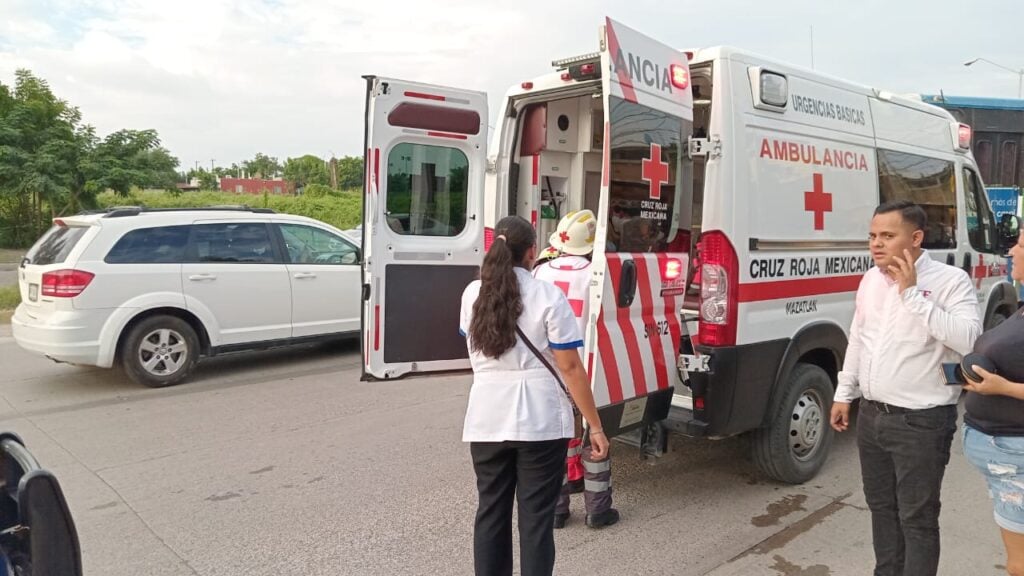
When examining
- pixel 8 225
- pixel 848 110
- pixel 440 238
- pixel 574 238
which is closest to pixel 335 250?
pixel 440 238

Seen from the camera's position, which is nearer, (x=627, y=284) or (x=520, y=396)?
(x=520, y=396)

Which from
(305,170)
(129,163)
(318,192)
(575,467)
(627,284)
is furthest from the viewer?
(305,170)

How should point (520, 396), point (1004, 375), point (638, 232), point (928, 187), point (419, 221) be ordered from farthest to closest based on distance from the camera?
point (928, 187)
point (419, 221)
point (638, 232)
point (520, 396)
point (1004, 375)

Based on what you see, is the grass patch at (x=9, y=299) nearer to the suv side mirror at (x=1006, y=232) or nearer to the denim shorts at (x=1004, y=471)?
the denim shorts at (x=1004, y=471)

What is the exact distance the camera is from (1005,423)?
7.92 ft

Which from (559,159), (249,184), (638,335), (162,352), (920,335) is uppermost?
(249,184)

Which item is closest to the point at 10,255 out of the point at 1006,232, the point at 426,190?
the point at 426,190

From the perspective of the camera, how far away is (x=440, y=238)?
15.5 ft

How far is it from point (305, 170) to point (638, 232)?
58.8 m

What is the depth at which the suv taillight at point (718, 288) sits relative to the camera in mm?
3842

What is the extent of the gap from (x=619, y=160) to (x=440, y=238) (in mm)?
1549

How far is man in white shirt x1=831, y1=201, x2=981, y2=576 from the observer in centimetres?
271

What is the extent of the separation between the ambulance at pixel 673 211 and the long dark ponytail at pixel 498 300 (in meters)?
0.85

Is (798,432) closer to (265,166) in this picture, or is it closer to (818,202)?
(818,202)
